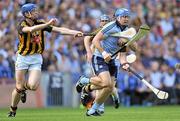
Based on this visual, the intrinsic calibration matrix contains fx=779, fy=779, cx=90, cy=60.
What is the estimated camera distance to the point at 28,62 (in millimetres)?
16609

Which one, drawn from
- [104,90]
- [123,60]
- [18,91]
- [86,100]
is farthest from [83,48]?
[104,90]

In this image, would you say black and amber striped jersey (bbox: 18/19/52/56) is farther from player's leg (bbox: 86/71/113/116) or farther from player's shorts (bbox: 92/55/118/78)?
player's leg (bbox: 86/71/113/116)

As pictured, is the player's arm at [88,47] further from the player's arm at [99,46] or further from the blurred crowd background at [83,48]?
the blurred crowd background at [83,48]

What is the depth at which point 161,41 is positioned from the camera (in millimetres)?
27516

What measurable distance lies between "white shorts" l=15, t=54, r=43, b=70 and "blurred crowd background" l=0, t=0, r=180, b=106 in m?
7.12

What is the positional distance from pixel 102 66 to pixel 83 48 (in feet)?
31.8

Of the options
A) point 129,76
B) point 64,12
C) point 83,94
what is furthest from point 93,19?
point 83,94

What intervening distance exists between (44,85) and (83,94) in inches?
269

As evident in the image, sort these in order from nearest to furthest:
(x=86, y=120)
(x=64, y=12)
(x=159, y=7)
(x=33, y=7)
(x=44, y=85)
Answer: (x=86, y=120) → (x=33, y=7) → (x=44, y=85) → (x=64, y=12) → (x=159, y=7)

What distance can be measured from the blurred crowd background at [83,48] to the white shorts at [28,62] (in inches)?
280

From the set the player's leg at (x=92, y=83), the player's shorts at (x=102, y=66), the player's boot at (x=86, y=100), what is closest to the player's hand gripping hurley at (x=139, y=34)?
the player's shorts at (x=102, y=66)

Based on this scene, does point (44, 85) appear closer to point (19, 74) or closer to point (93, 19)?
point (93, 19)

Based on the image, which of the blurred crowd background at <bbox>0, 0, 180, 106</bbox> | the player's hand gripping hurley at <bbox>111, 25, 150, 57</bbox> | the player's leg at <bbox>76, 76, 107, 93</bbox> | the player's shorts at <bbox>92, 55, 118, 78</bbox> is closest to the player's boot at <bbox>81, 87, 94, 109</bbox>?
the player's leg at <bbox>76, 76, 107, 93</bbox>

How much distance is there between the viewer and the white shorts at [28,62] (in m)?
16.6
